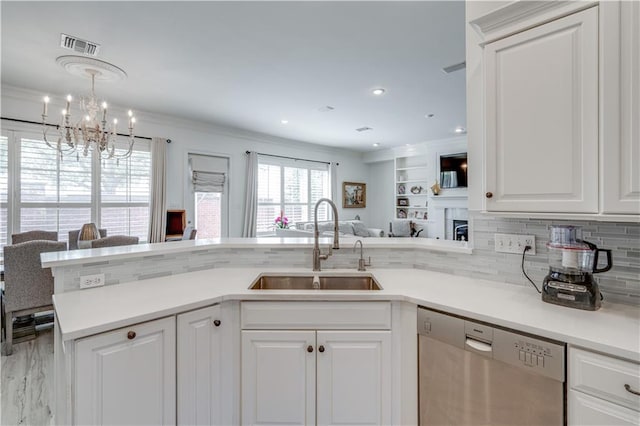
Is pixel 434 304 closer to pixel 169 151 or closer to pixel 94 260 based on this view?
pixel 94 260

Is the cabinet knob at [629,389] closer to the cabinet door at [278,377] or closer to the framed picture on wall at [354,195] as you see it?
the cabinet door at [278,377]

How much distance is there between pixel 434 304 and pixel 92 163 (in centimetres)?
479

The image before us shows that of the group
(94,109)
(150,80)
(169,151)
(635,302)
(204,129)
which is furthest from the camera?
(204,129)

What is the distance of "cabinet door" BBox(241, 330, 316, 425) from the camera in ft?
5.11

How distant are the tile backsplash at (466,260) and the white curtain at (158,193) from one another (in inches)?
121

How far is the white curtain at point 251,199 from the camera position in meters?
5.87

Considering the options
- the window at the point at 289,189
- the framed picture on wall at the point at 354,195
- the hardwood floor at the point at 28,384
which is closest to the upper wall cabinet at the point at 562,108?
the hardwood floor at the point at 28,384

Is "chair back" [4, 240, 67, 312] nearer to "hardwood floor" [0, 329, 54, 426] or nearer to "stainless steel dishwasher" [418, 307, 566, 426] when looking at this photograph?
"hardwood floor" [0, 329, 54, 426]

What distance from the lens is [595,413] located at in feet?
3.37

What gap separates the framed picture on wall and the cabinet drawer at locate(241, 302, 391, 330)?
6445mm

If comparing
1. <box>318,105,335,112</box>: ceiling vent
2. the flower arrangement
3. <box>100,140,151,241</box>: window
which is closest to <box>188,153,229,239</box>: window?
<box>100,140,151,241</box>: window

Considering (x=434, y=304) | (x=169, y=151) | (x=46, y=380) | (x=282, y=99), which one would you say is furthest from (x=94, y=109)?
(x=434, y=304)

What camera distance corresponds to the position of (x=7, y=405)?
2.09 meters

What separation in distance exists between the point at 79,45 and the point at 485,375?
12.4 ft
